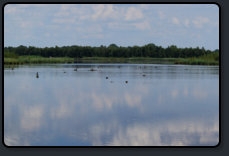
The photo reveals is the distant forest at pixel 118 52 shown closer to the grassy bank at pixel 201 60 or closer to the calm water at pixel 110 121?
the grassy bank at pixel 201 60

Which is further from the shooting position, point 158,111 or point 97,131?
point 158,111

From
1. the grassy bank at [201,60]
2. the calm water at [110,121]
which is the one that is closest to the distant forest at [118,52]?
the grassy bank at [201,60]

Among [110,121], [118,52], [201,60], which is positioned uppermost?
[118,52]

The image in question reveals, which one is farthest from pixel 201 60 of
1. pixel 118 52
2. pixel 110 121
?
pixel 110 121

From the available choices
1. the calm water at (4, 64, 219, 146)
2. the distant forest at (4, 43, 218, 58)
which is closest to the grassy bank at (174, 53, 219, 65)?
the distant forest at (4, 43, 218, 58)

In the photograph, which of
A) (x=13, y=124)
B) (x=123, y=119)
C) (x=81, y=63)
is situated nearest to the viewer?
(x=13, y=124)

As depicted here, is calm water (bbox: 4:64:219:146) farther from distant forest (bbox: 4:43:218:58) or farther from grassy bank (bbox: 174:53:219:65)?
distant forest (bbox: 4:43:218:58)

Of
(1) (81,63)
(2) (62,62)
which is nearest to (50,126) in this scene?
(2) (62,62)

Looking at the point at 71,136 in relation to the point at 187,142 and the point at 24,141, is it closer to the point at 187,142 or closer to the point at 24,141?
the point at 24,141

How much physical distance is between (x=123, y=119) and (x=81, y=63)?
107ft

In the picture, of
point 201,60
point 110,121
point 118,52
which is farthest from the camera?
point 118,52

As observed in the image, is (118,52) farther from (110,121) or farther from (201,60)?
(110,121)

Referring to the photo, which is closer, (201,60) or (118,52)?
(201,60)

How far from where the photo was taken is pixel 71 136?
25.2 feet
